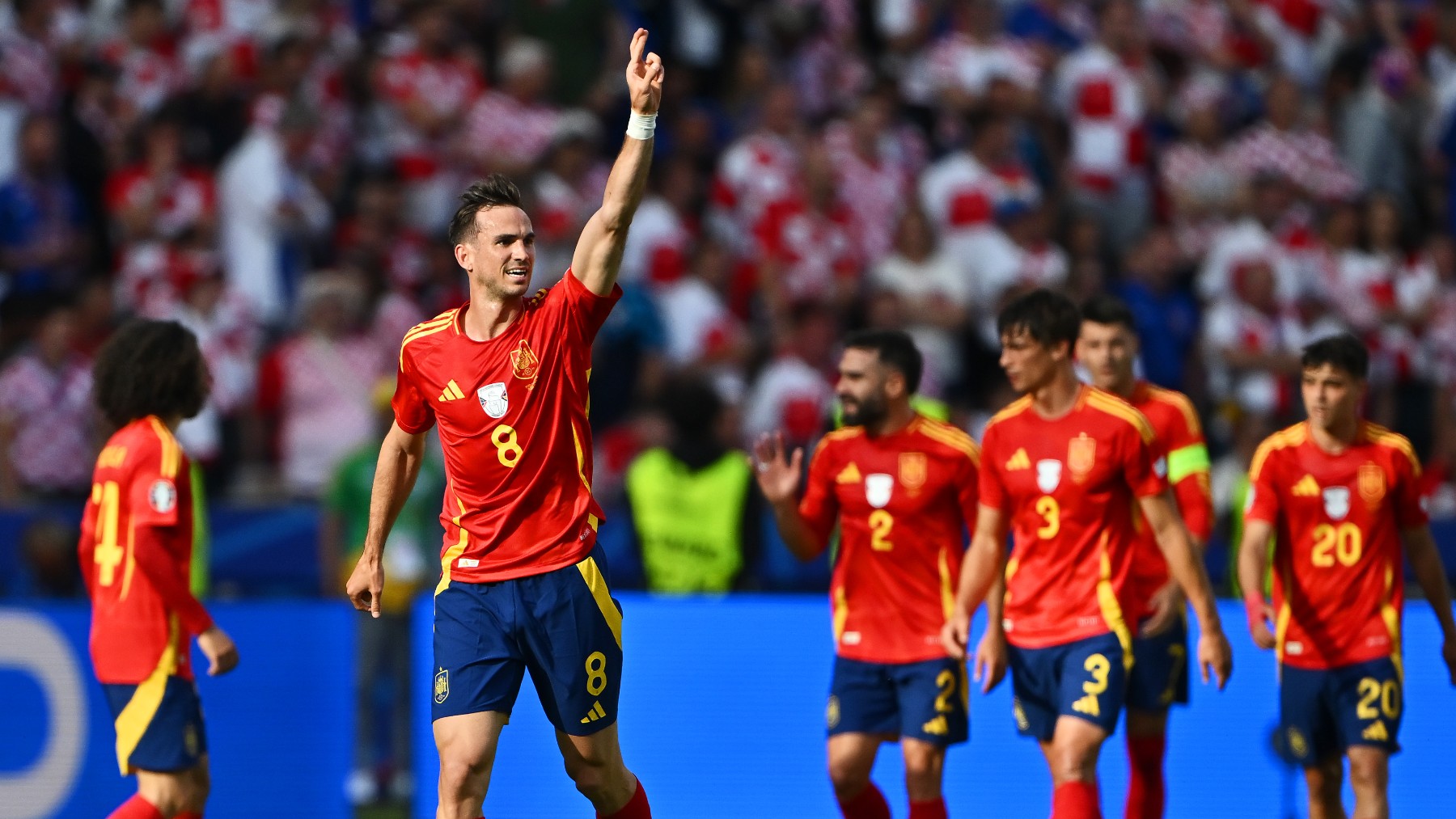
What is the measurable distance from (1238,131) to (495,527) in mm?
11062

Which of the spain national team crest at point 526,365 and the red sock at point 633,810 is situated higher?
the spain national team crest at point 526,365

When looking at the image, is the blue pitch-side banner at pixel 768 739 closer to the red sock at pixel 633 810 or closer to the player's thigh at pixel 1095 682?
the player's thigh at pixel 1095 682

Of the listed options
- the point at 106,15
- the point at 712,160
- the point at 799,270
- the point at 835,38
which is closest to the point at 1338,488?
the point at 799,270

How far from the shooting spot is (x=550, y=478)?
268 inches

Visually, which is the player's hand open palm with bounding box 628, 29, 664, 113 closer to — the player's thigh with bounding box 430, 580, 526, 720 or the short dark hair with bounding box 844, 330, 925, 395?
the player's thigh with bounding box 430, 580, 526, 720

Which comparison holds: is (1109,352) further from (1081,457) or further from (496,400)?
(496,400)

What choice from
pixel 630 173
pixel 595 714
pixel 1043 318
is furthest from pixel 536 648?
pixel 1043 318

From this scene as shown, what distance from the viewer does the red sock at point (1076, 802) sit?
7.72 metres

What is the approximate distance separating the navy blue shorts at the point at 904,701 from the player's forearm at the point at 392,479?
90.6 inches

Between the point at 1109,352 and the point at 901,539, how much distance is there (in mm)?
1434

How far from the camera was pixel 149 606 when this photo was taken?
7688 mm

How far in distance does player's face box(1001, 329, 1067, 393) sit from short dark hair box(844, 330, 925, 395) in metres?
0.53

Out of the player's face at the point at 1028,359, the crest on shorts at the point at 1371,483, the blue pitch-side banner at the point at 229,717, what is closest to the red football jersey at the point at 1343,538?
the crest on shorts at the point at 1371,483

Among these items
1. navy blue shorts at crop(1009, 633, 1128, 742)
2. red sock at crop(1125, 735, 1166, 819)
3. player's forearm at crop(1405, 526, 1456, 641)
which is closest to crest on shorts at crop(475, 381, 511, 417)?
navy blue shorts at crop(1009, 633, 1128, 742)
